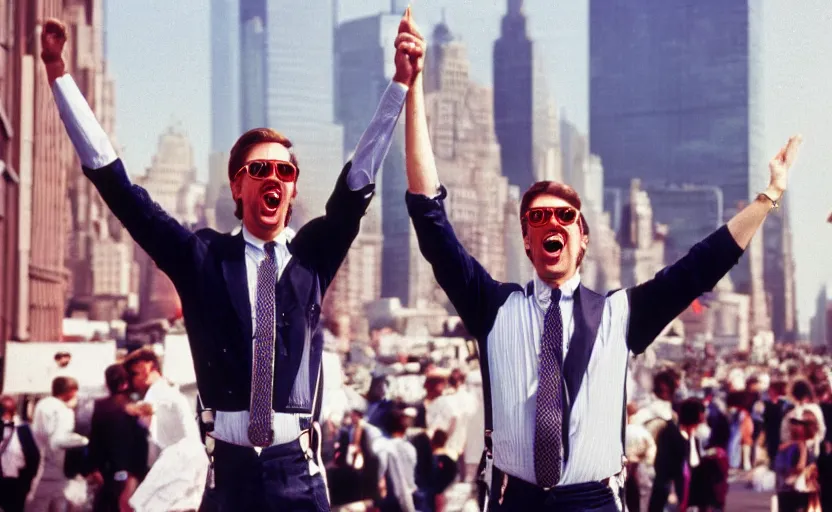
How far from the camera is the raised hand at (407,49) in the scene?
3910mm

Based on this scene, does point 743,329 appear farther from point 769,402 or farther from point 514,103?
point 769,402

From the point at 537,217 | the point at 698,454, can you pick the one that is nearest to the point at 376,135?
the point at 537,217

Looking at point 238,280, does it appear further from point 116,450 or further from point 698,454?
point 698,454

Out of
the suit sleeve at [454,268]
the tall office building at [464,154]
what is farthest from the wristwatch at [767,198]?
the tall office building at [464,154]

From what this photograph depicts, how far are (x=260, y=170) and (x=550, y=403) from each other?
988mm

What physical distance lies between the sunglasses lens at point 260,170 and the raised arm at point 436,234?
0.39 metres

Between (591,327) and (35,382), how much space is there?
430 inches

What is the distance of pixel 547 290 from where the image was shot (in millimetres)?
4070

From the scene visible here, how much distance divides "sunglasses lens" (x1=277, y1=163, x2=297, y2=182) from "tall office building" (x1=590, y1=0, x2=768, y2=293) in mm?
138380

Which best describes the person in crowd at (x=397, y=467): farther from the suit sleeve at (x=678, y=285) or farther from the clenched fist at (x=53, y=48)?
the clenched fist at (x=53, y=48)

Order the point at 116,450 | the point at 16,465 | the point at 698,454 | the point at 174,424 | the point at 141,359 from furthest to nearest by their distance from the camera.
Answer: the point at 16,465, the point at 698,454, the point at 141,359, the point at 116,450, the point at 174,424

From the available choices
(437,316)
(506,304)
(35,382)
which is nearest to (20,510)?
(35,382)

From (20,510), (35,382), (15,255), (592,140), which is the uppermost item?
(592,140)

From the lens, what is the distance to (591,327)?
13.1 ft
